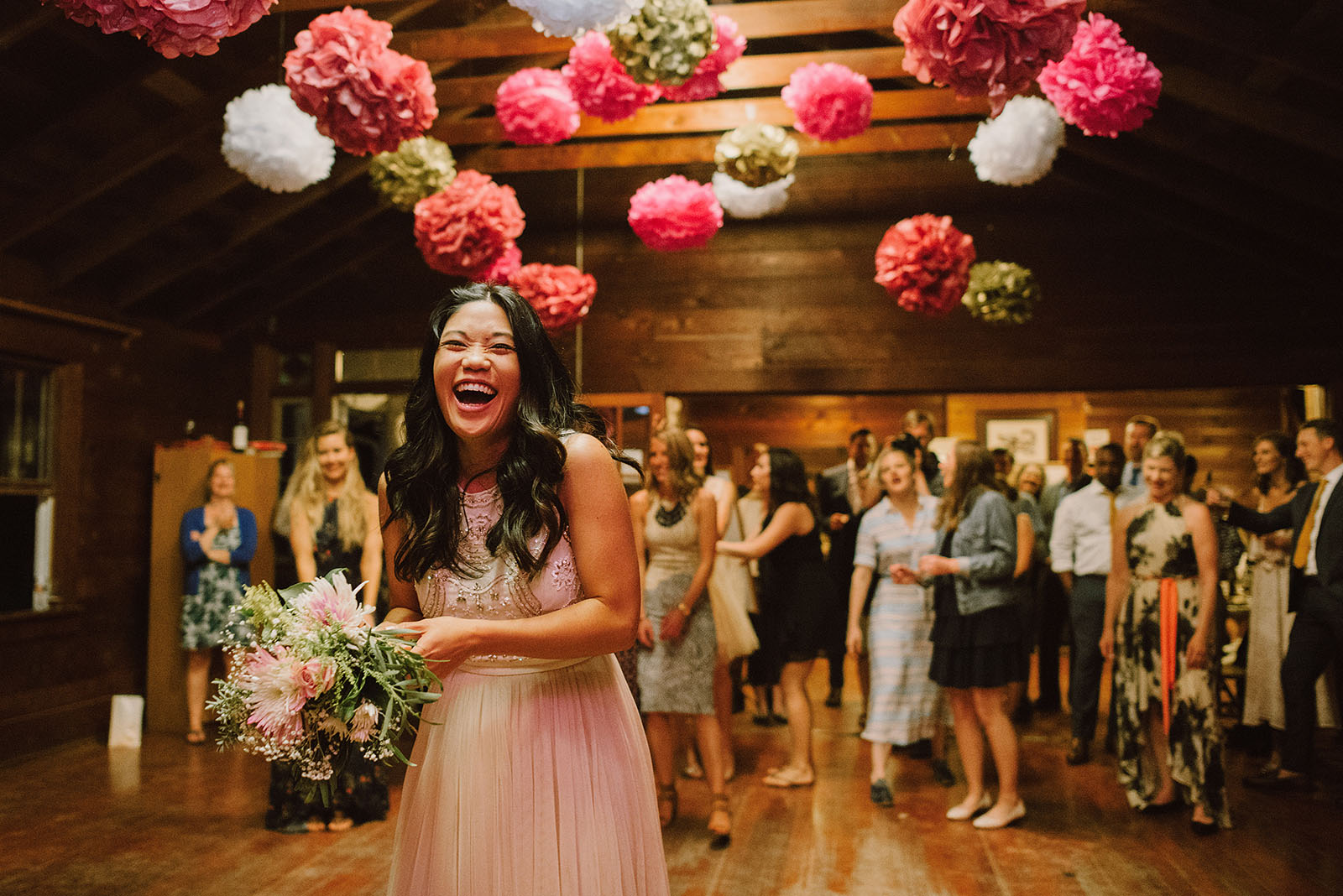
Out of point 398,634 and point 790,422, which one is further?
point 790,422

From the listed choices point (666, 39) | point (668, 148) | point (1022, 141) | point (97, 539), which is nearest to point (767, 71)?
point (668, 148)

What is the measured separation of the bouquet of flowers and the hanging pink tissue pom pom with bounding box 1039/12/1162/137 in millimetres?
3012

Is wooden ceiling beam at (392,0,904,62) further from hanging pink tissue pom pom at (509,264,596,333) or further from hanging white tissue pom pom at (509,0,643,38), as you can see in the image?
hanging white tissue pom pom at (509,0,643,38)

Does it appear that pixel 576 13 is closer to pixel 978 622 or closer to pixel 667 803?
pixel 978 622

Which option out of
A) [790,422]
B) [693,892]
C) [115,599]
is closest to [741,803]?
[693,892]

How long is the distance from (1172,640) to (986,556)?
806mm

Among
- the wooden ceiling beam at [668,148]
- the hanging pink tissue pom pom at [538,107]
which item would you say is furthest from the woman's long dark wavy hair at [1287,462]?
the hanging pink tissue pom pom at [538,107]

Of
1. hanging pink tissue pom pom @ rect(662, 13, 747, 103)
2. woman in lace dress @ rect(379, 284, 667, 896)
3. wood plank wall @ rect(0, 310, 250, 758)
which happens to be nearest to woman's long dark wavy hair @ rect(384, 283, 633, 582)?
woman in lace dress @ rect(379, 284, 667, 896)

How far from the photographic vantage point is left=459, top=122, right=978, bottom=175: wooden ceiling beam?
5816 mm

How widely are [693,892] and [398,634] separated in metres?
2.38

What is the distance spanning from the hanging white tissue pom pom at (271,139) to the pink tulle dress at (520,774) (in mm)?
2942

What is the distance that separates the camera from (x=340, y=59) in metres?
3.30

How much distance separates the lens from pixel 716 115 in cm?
571

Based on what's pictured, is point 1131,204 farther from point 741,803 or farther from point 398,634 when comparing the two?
point 398,634
